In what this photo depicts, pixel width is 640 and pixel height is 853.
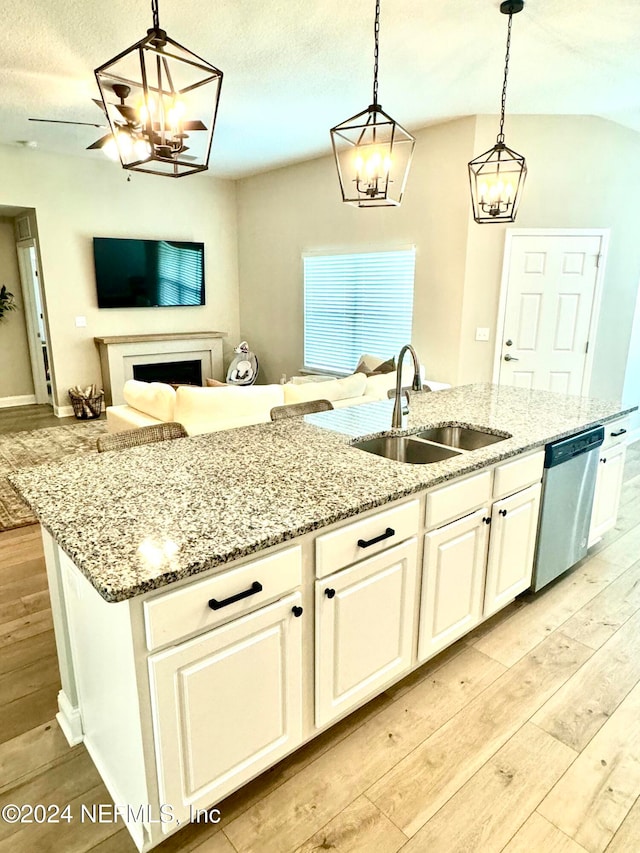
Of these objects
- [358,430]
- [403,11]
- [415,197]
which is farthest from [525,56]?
[358,430]

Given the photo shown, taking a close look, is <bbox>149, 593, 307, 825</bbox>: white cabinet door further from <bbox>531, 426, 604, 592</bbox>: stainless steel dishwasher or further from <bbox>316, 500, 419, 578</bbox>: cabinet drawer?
<bbox>531, 426, 604, 592</bbox>: stainless steel dishwasher

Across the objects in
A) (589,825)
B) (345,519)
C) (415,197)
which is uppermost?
(415,197)

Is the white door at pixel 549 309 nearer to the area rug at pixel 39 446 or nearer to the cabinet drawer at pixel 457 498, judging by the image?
the cabinet drawer at pixel 457 498

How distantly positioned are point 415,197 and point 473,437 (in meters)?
3.50

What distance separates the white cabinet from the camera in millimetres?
2961

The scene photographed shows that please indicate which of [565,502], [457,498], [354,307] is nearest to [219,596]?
[457,498]

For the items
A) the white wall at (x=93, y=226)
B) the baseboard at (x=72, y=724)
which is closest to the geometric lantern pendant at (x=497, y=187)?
the baseboard at (x=72, y=724)

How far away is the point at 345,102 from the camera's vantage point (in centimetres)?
434

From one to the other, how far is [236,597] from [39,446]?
470 centimetres

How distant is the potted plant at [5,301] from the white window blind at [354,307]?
385cm

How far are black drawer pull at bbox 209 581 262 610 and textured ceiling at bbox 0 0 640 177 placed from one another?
3.05 m

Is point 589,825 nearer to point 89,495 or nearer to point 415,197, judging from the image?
point 89,495

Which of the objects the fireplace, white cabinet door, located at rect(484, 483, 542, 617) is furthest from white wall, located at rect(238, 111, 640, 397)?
white cabinet door, located at rect(484, 483, 542, 617)

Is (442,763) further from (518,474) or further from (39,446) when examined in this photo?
(39,446)
